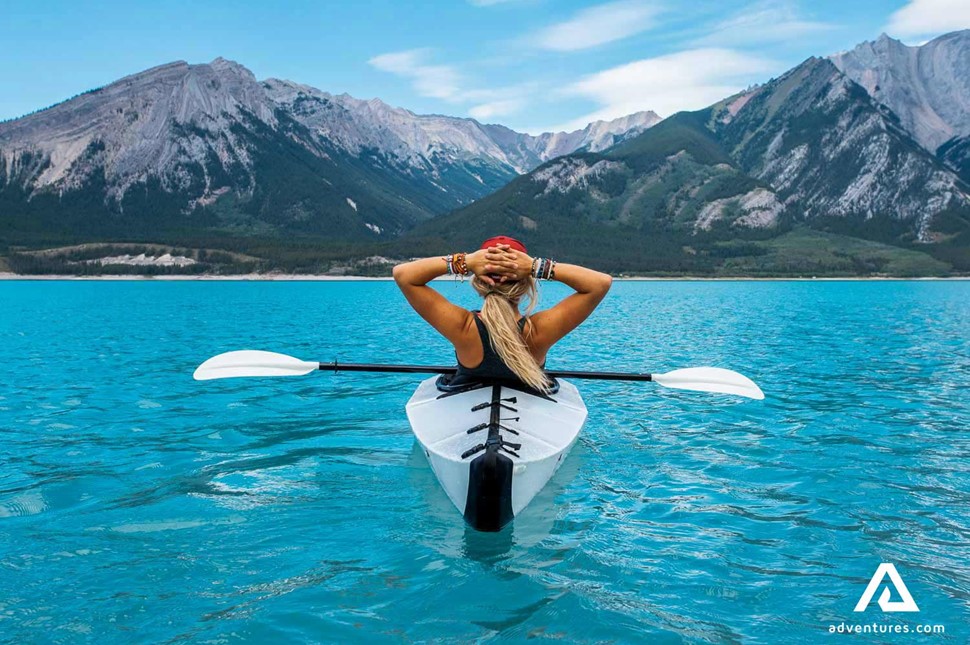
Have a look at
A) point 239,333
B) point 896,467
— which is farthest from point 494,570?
point 239,333

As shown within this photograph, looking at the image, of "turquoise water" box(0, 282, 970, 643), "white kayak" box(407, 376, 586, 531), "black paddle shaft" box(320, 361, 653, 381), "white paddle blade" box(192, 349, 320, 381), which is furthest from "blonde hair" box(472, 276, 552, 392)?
"white paddle blade" box(192, 349, 320, 381)

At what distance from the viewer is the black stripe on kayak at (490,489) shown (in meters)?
8.12

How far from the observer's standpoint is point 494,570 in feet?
26.7

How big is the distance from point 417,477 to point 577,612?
5.22m

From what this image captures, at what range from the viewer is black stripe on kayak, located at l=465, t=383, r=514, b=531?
320 inches

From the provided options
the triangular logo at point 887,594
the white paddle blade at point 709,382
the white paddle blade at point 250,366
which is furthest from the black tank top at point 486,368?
the triangular logo at point 887,594

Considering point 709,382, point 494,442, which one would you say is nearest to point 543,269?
point 494,442

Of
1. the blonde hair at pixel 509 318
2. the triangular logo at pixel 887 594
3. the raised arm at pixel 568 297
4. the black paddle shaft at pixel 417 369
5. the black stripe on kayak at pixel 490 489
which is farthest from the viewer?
the black paddle shaft at pixel 417 369

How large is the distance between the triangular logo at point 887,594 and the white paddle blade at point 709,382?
577cm

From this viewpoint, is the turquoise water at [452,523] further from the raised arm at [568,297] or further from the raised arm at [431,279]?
the raised arm at [431,279]

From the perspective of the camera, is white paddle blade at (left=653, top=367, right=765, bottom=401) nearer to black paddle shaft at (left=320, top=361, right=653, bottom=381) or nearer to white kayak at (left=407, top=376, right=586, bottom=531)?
black paddle shaft at (left=320, top=361, right=653, bottom=381)

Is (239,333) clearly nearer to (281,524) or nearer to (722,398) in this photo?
(722,398)

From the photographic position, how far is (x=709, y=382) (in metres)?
14.0

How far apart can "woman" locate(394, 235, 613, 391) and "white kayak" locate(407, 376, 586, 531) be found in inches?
28.0
